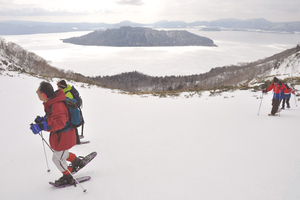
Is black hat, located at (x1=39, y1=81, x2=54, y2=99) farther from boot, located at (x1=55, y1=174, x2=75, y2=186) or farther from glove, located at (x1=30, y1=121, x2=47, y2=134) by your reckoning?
boot, located at (x1=55, y1=174, x2=75, y2=186)

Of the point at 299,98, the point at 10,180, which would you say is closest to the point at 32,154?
the point at 10,180

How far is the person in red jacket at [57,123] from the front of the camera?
290 cm

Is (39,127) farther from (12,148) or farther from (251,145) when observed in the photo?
(251,145)

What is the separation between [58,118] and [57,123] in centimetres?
9

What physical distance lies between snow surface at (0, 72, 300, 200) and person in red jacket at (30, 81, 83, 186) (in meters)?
0.61

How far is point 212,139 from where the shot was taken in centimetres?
606

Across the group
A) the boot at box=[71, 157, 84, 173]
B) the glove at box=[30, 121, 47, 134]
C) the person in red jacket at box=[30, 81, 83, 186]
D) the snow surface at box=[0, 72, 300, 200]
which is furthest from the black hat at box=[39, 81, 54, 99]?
the snow surface at box=[0, 72, 300, 200]

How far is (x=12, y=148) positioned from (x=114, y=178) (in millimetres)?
3847

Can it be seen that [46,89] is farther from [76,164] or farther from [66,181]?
[66,181]

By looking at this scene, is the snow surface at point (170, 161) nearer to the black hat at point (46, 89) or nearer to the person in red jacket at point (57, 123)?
the person in red jacket at point (57, 123)

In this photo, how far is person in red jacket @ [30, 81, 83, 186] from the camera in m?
2.90

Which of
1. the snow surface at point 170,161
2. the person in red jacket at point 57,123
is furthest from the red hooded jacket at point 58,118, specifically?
the snow surface at point 170,161

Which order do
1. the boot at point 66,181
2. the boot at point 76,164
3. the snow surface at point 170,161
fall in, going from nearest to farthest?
the snow surface at point 170,161, the boot at point 66,181, the boot at point 76,164

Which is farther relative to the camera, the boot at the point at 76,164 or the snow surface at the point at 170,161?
the boot at the point at 76,164
